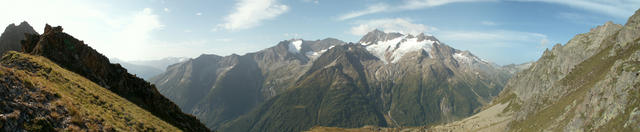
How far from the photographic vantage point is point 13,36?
269ft

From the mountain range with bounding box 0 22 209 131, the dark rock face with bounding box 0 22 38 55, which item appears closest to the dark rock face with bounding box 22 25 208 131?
the mountain range with bounding box 0 22 209 131

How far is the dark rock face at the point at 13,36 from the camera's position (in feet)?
245

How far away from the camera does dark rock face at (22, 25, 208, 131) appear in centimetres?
4025

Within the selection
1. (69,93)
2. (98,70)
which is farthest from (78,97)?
(98,70)

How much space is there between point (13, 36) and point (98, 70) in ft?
214

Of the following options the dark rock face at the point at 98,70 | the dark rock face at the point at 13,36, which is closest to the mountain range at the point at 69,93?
the dark rock face at the point at 98,70

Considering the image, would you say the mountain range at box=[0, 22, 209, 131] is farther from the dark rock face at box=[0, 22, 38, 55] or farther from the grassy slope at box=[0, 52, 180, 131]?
the dark rock face at box=[0, 22, 38, 55]

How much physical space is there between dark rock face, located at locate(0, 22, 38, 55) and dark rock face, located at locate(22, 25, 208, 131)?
1908 inches

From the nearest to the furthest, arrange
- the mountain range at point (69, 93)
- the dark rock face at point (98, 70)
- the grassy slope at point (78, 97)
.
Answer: the mountain range at point (69, 93), the grassy slope at point (78, 97), the dark rock face at point (98, 70)

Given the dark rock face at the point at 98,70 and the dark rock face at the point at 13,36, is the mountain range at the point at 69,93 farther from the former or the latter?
the dark rock face at the point at 13,36

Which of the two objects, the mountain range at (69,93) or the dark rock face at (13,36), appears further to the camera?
the dark rock face at (13,36)

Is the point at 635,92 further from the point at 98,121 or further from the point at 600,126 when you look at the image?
the point at 98,121

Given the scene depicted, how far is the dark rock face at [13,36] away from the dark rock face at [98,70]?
1908 inches

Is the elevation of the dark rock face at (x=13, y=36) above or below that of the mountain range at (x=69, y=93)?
above
